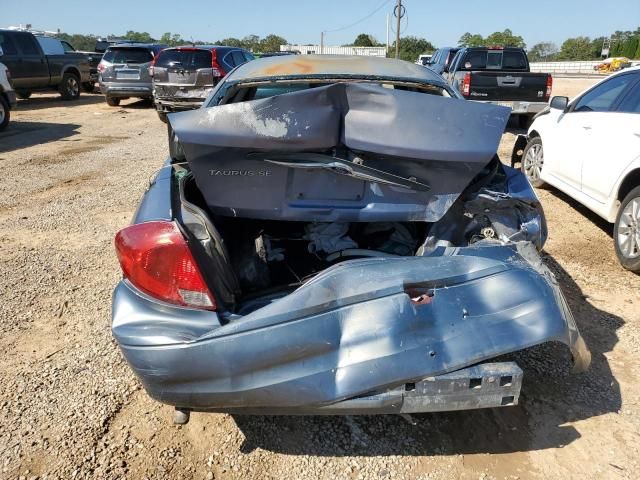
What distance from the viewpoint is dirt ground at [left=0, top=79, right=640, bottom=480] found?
2.31 metres

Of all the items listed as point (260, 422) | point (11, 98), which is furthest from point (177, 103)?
point (260, 422)

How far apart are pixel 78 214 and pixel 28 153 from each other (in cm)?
427

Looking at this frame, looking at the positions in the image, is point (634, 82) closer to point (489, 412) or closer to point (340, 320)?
point (489, 412)

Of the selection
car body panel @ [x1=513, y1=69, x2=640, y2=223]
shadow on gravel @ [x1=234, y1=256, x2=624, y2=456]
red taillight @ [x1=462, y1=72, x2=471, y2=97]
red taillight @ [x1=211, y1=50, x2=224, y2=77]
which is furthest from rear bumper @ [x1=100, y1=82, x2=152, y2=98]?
shadow on gravel @ [x1=234, y1=256, x2=624, y2=456]

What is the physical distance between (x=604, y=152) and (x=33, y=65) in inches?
587

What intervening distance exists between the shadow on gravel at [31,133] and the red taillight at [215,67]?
3.36 metres

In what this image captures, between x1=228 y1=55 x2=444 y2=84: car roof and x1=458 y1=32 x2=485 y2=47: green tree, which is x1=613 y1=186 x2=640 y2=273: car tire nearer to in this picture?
x1=228 y1=55 x2=444 y2=84: car roof

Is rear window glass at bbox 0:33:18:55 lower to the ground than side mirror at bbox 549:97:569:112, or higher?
higher

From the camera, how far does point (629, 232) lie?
438 centimetres

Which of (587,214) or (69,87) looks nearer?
(587,214)

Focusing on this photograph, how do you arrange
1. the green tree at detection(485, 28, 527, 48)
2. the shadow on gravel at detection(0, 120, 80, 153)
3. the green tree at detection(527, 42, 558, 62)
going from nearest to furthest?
the shadow on gravel at detection(0, 120, 80, 153) → the green tree at detection(485, 28, 527, 48) → the green tree at detection(527, 42, 558, 62)

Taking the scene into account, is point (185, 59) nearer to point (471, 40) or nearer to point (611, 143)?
Result: point (611, 143)

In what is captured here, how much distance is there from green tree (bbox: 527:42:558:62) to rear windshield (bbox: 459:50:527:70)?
87.7 m

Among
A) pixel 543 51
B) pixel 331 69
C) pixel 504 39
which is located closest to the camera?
pixel 331 69
